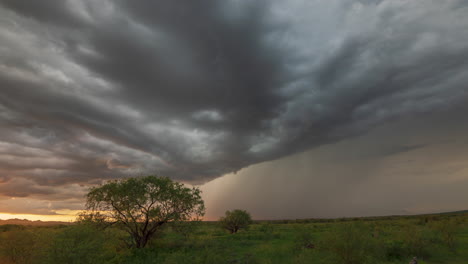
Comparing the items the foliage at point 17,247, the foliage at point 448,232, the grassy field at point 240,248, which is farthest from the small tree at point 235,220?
the foliage at point 17,247

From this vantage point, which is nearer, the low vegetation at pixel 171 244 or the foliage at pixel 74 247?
the foliage at pixel 74 247

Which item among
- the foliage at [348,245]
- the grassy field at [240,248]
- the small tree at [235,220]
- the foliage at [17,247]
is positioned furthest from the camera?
the small tree at [235,220]

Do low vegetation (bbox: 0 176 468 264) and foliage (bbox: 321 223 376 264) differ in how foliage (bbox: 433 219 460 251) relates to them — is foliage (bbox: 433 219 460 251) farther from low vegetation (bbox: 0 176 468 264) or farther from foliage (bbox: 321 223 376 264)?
foliage (bbox: 321 223 376 264)

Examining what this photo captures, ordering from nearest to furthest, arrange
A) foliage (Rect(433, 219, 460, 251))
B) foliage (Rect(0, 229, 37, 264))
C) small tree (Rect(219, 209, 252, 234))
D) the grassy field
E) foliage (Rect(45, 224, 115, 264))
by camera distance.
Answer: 1. foliage (Rect(45, 224, 115, 264))
2. the grassy field
3. foliage (Rect(0, 229, 37, 264))
4. foliage (Rect(433, 219, 460, 251))
5. small tree (Rect(219, 209, 252, 234))

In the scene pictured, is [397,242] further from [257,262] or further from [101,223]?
[101,223]

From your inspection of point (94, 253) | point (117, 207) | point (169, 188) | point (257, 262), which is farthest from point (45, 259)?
point (257, 262)

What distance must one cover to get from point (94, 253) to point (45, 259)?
455cm

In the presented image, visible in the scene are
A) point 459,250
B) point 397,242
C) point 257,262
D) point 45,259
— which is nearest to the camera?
point 45,259

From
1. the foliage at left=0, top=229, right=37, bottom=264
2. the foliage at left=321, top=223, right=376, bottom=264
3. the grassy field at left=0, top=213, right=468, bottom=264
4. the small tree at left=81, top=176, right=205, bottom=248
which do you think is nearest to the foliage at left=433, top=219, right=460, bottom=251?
the grassy field at left=0, top=213, right=468, bottom=264

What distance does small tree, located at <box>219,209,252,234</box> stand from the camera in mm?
82750

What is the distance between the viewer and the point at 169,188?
47.9 metres

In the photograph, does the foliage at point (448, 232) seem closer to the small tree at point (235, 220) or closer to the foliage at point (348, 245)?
the foliage at point (348, 245)

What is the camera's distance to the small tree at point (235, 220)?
82.8 meters

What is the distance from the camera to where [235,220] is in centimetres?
8262
